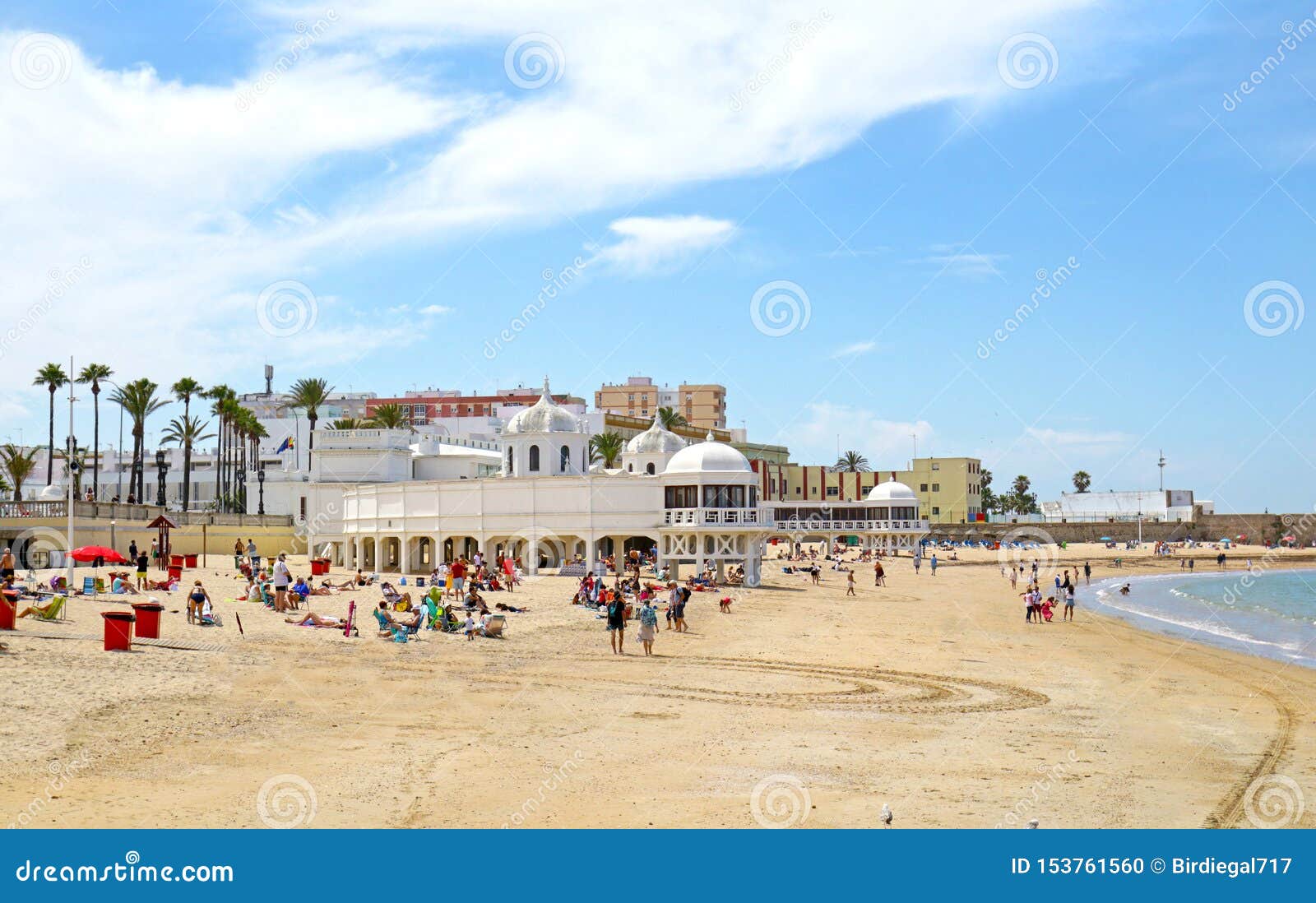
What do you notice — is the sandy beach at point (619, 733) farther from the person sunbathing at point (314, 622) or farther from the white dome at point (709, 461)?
the white dome at point (709, 461)

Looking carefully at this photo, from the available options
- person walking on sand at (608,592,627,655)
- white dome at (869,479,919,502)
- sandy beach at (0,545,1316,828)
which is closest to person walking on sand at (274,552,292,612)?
sandy beach at (0,545,1316,828)

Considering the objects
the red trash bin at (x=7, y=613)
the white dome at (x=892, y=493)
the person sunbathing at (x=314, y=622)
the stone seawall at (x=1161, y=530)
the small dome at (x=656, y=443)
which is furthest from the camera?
the stone seawall at (x=1161, y=530)

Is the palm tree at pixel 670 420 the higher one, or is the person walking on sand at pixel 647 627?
the palm tree at pixel 670 420

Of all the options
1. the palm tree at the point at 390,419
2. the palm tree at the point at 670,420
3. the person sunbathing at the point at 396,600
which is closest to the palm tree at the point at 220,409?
the palm tree at the point at 390,419

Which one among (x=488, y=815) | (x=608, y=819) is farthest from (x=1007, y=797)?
(x=488, y=815)

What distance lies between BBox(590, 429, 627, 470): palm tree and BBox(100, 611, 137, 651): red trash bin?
225 feet

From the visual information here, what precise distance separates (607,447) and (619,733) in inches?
3004

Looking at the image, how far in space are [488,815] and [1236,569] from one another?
94.9 m

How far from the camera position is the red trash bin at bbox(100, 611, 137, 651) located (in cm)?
2117

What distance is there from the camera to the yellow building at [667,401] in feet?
459

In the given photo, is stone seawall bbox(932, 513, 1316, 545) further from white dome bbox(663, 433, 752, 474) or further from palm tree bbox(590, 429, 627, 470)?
white dome bbox(663, 433, 752, 474)

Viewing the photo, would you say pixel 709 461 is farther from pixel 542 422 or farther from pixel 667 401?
pixel 667 401

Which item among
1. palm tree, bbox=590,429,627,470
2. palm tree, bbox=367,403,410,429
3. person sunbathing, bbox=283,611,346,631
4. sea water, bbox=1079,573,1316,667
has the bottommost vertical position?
sea water, bbox=1079,573,1316,667

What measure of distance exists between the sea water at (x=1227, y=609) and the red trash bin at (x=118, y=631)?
26517mm
